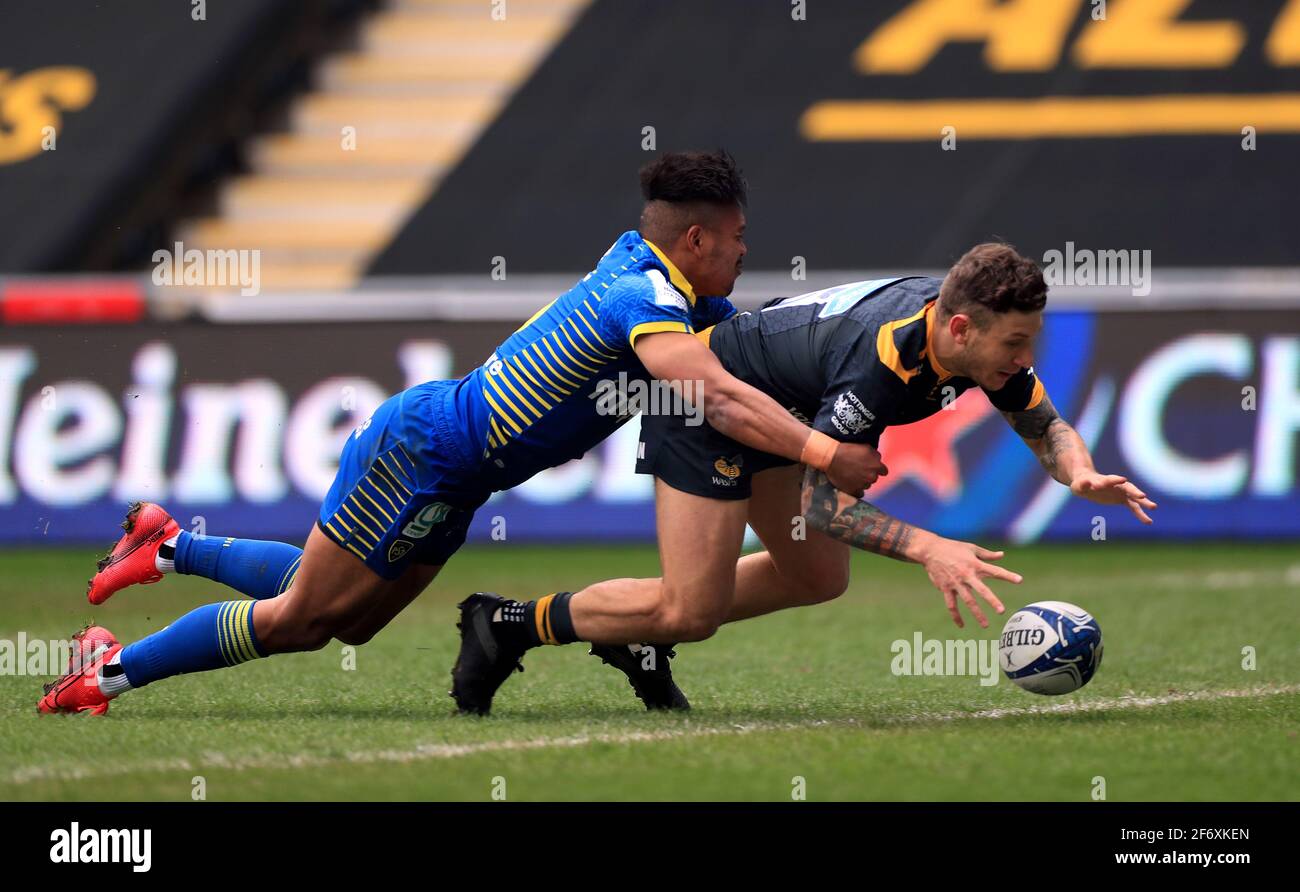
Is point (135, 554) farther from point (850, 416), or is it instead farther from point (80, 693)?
point (850, 416)

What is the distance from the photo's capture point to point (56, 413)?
12.2 meters

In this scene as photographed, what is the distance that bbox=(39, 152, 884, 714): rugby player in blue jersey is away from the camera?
218 inches

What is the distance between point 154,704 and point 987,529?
749cm

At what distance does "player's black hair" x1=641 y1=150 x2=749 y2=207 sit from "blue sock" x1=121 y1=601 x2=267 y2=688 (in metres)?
1.91

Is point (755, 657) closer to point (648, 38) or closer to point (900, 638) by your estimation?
point (900, 638)

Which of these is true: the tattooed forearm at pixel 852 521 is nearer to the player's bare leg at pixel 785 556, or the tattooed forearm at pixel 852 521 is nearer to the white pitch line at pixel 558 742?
the player's bare leg at pixel 785 556

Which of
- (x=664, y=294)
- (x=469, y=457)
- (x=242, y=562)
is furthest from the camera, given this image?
(x=242, y=562)

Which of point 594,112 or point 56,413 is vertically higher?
point 594,112

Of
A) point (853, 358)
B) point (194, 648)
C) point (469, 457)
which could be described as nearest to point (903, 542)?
point (853, 358)

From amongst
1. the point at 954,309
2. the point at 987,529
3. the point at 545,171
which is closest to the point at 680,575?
the point at 954,309

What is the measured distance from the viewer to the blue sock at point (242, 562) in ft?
20.0

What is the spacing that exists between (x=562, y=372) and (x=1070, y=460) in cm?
164

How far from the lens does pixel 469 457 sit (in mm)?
5570

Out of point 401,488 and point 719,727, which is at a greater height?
point 401,488
